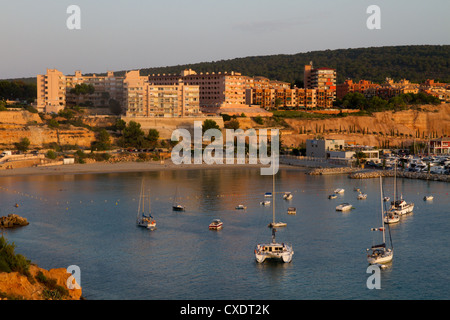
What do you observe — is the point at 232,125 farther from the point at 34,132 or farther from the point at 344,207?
the point at 344,207

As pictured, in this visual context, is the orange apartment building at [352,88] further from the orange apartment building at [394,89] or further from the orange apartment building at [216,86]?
the orange apartment building at [216,86]

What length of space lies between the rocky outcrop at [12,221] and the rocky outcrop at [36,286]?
1311cm

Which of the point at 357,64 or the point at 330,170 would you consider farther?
the point at 357,64

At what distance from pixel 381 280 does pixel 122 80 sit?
239 ft

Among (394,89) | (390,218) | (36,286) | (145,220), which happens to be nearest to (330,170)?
(390,218)

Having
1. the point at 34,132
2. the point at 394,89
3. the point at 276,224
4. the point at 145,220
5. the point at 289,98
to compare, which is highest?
the point at 394,89

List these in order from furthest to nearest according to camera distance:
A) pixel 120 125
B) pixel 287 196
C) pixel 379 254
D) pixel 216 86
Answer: pixel 216 86, pixel 120 125, pixel 287 196, pixel 379 254

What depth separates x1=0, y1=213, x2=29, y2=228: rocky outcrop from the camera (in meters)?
32.5

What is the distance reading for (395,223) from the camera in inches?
1369

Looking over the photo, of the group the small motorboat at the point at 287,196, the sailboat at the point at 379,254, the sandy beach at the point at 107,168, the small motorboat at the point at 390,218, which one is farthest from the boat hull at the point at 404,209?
the sandy beach at the point at 107,168

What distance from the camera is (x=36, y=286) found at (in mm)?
18766

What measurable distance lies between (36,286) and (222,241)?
12197 millimetres

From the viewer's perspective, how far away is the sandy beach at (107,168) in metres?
58.2

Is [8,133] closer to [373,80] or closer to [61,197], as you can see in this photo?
[61,197]
